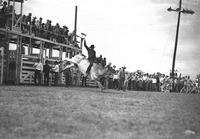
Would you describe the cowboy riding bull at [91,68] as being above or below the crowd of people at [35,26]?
below

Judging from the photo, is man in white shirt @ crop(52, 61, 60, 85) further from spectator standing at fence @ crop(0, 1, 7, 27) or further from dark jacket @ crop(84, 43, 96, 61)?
dark jacket @ crop(84, 43, 96, 61)

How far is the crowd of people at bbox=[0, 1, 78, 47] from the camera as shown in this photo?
853 inches

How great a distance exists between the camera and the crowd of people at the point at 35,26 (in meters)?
21.7

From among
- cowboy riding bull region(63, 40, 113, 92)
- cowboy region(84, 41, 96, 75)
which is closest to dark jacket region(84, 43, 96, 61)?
cowboy region(84, 41, 96, 75)

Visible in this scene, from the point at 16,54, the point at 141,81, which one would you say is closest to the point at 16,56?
the point at 16,54

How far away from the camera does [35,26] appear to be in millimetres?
24172

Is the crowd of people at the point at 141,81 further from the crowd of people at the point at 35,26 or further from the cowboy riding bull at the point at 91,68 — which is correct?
the cowboy riding bull at the point at 91,68

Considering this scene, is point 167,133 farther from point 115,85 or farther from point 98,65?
point 115,85

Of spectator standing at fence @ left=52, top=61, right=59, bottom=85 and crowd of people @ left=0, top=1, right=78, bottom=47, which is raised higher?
crowd of people @ left=0, top=1, right=78, bottom=47

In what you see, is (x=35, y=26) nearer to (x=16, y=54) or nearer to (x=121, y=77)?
(x=16, y=54)

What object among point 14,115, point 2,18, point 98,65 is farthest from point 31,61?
point 14,115

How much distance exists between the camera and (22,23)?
76.2 feet

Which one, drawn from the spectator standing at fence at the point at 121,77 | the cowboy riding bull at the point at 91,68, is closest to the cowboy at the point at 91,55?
the cowboy riding bull at the point at 91,68

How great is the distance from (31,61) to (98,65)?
273 inches
